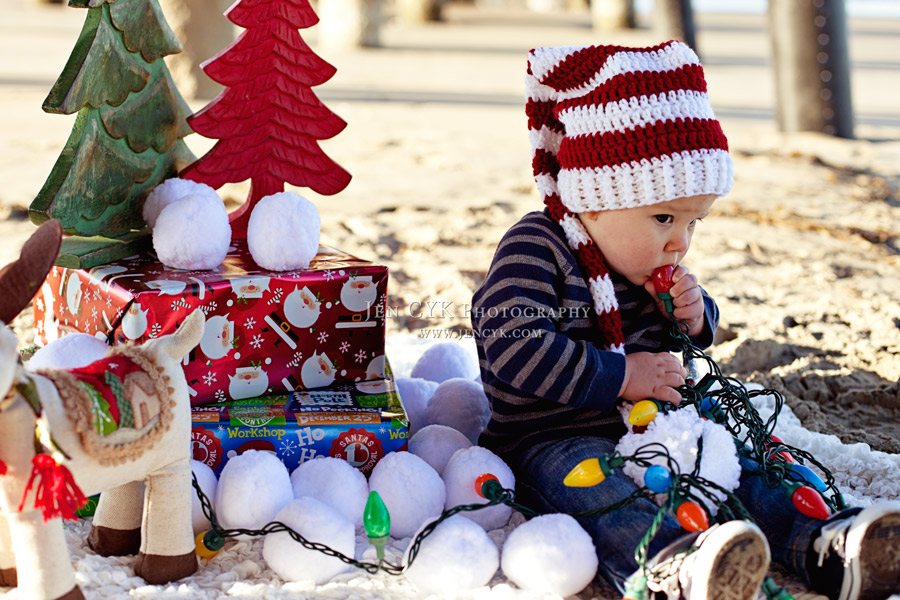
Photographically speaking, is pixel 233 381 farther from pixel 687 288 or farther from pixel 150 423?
pixel 687 288

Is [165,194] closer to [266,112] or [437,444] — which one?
[266,112]

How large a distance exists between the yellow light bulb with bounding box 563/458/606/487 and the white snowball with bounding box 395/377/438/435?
→ 1.73 feet

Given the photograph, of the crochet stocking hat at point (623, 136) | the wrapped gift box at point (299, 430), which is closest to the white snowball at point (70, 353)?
the wrapped gift box at point (299, 430)

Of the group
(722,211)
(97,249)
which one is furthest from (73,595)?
(722,211)

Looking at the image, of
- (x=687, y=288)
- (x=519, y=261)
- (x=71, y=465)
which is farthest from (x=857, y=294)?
(x=71, y=465)

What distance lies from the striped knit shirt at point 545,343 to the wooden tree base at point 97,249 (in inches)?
29.0

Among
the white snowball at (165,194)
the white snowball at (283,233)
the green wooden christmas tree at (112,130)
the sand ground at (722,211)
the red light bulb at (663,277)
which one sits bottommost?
the sand ground at (722,211)

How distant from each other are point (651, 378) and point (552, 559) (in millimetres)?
401

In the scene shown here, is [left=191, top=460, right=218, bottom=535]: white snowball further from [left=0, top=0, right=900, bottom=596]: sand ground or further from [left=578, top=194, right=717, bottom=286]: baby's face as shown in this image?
[left=0, top=0, right=900, bottom=596]: sand ground

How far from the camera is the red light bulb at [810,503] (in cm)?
139

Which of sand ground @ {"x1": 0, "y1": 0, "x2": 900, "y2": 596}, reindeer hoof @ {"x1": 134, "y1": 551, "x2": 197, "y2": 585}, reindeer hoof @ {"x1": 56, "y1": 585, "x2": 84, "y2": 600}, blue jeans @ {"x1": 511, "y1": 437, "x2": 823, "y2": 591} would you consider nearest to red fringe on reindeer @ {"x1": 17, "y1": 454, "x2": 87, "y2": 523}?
reindeer hoof @ {"x1": 56, "y1": 585, "x2": 84, "y2": 600}

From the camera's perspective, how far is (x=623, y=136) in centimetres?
154

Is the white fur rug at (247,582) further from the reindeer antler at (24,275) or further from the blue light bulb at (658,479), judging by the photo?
the reindeer antler at (24,275)

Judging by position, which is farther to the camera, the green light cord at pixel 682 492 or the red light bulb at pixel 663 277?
the red light bulb at pixel 663 277
